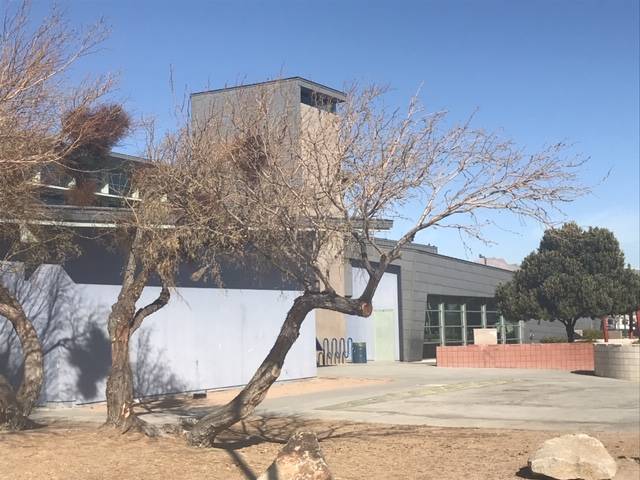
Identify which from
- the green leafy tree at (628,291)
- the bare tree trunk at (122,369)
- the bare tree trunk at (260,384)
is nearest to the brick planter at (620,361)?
the green leafy tree at (628,291)

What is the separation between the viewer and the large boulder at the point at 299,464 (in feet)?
24.3

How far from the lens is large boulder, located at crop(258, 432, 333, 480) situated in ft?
24.3

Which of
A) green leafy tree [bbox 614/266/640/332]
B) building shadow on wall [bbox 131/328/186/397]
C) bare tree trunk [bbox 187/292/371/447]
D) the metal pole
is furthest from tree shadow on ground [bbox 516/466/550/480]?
the metal pole

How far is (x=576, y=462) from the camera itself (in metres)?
8.59

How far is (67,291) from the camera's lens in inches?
639

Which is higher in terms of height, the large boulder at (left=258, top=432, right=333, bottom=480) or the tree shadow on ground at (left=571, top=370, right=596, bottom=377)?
the large boulder at (left=258, top=432, right=333, bottom=480)

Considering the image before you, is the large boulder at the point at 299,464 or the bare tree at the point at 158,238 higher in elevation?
the bare tree at the point at 158,238

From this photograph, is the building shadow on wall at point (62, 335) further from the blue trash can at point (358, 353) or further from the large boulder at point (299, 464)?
the blue trash can at point (358, 353)

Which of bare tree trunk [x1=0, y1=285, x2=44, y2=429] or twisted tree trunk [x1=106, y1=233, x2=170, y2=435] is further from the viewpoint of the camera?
bare tree trunk [x1=0, y1=285, x2=44, y2=429]

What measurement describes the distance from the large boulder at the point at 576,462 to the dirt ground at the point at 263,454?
40cm

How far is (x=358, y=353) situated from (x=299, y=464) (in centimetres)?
2576

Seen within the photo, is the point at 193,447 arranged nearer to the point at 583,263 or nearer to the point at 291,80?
the point at 291,80

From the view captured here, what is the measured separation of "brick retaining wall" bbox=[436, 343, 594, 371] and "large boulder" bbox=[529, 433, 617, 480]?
62.3ft

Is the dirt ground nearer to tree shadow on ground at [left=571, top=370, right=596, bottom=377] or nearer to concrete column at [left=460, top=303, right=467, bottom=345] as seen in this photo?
tree shadow on ground at [left=571, top=370, right=596, bottom=377]
